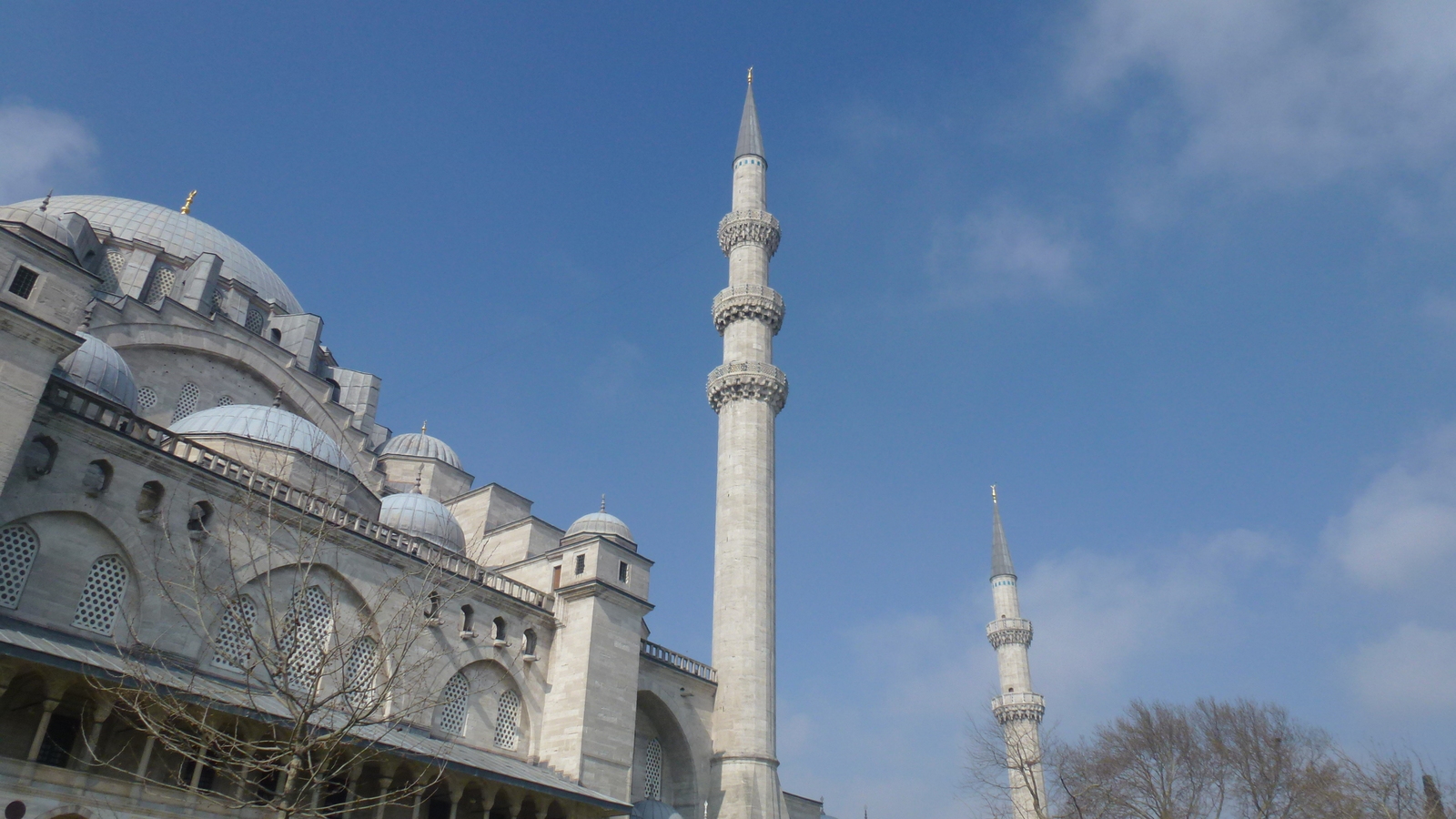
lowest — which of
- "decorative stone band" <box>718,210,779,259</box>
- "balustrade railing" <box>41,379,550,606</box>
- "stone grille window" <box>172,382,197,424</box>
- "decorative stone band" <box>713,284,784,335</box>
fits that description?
"balustrade railing" <box>41,379,550,606</box>

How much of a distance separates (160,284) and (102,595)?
14702 millimetres

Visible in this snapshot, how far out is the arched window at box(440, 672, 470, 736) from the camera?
57.7 ft

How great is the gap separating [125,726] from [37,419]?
13.7 ft

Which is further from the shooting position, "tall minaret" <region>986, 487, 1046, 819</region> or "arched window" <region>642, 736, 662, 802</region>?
"tall minaret" <region>986, 487, 1046, 819</region>

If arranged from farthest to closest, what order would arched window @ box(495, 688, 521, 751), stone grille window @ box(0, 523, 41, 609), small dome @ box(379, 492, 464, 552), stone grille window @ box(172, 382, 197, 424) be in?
stone grille window @ box(172, 382, 197, 424)
small dome @ box(379, 492, 464, 552)
arched window @ box(495, 688, 521, 751)
stone grille window @ box(0, 523, 41, 609)

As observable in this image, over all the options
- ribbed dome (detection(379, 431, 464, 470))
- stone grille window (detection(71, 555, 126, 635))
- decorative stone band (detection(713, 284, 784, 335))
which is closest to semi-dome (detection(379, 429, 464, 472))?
ribbed dome (detection(379, 431, 464, 470))

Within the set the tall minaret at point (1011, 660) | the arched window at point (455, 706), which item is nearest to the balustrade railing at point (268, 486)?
the arched window at point (455, 706)

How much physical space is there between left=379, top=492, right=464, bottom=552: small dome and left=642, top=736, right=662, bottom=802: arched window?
20.7 feet

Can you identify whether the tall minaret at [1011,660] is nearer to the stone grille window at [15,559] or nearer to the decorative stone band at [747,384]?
the decorative stone band at [747,384]

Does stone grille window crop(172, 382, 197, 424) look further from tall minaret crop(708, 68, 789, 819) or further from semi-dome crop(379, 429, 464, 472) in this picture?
tall minaret crop(708, 68, 789, 819)

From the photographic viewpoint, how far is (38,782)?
1140cm

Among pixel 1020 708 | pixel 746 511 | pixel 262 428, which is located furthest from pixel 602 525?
pixel 1020 708

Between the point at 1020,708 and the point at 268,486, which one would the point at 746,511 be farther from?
the point at 1020,708

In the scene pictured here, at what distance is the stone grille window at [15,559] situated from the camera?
12773 millimetres
